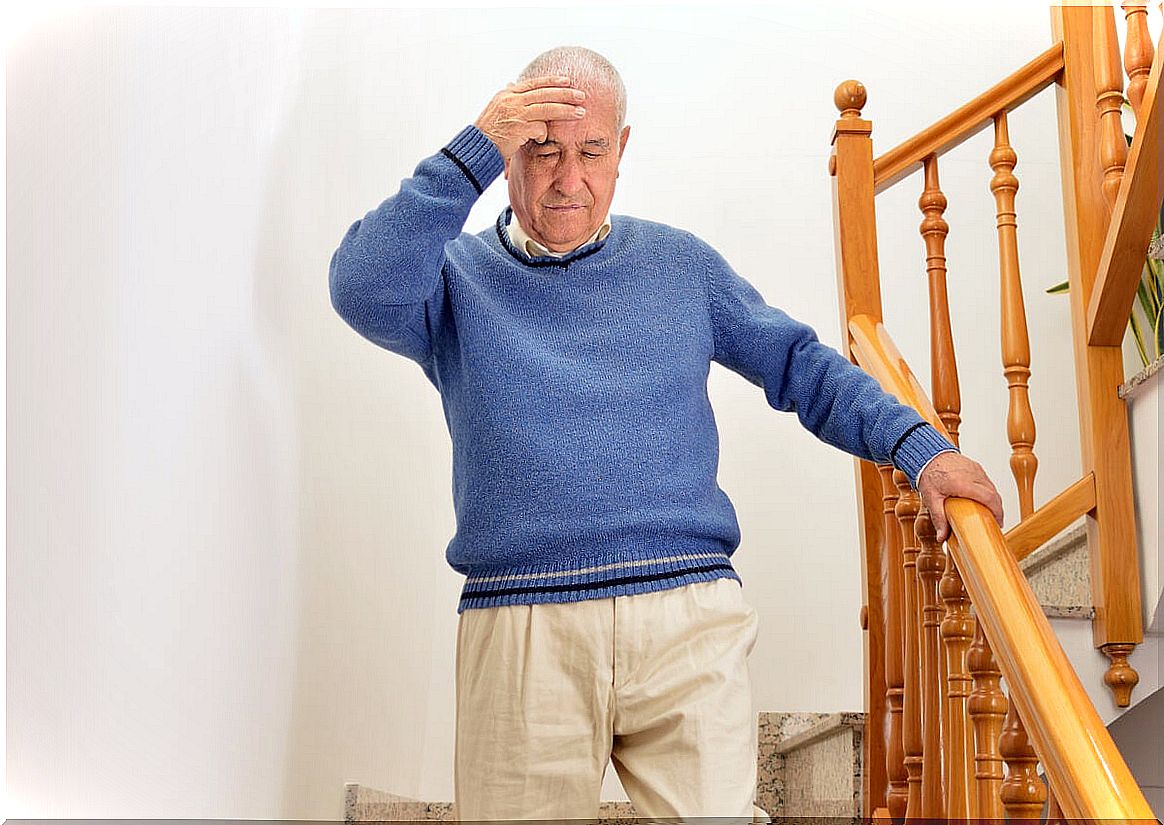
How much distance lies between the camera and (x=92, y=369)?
1.39 metres

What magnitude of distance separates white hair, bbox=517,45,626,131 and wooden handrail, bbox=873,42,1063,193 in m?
0.76

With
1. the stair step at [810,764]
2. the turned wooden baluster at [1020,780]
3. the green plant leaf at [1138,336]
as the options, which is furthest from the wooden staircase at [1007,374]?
the green plant leaf at [1138,336]

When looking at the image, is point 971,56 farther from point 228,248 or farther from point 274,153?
point 228,248

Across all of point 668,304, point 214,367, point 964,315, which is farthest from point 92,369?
point 964,315

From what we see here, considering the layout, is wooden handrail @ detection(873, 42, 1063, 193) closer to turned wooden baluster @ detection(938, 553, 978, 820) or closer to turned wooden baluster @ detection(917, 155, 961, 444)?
turned wooden baluster @ detection(917, 155, 961, 444)

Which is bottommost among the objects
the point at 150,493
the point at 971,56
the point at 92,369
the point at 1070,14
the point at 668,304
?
the point at 150,493

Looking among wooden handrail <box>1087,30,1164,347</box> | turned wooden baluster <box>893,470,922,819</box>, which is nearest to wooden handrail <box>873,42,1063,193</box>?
wooden handrail <box>1087,30,1164,347</box>

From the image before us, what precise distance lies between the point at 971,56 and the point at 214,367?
2325mm

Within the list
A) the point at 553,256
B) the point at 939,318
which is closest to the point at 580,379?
the point at 553,256

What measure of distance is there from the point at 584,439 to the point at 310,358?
28.6 inches

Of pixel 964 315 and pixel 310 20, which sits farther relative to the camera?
pixel 964 315

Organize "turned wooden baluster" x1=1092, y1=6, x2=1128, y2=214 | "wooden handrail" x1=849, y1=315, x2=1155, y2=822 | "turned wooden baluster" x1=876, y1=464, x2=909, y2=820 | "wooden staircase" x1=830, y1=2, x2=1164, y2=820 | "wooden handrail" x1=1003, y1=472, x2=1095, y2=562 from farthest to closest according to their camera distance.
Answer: "turned wooden baluster" x1=1092, y1=6, x2=1128, y2=214 → "wooden handrail" x1=1003, y1=472, x2=1095, y2=562 → "turned wooden baluster" x1=876, y1=464, x2=909, y2=820 → "wooden staircase" x1=830, y1=2, x2=1164, y2=820 → "wooden handrail" x1=849, y1=315, x2=1155, y2=822

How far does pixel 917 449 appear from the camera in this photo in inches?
63.8

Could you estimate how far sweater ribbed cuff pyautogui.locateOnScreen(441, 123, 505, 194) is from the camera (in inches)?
66.0
